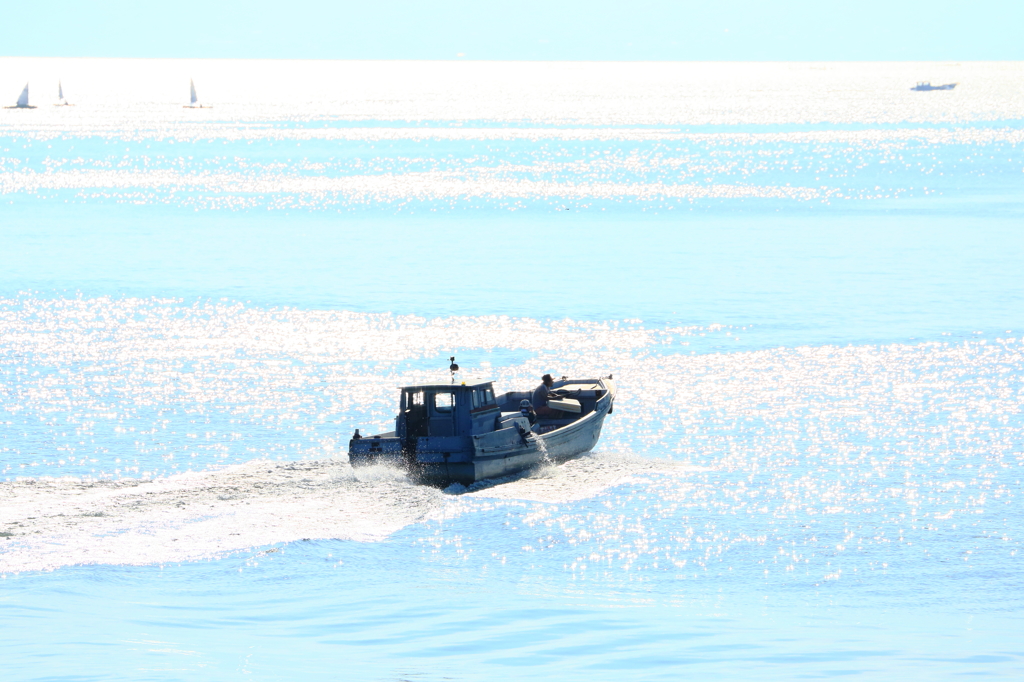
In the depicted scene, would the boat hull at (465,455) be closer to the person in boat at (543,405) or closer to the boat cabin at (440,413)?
the boat cabin at (440,413)

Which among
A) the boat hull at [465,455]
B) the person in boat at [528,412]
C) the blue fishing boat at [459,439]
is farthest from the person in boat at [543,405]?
the boat hull at [465,455]

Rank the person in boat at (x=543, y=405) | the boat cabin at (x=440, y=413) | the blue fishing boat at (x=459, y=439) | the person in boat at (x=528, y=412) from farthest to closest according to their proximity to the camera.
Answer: the person in boat at (x=543, y=405) < the person in boat at (x=528, y=412) < the boat cabin at (x=440, y=413) < the blue fishing boat at (x=459, y=439)

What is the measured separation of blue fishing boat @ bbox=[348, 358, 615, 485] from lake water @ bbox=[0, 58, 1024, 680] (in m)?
0.53

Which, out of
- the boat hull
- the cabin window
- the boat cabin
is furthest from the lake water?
the cabin window

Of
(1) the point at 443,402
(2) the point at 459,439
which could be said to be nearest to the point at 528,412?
(1) the point at 443,402

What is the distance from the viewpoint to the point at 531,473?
33.2m

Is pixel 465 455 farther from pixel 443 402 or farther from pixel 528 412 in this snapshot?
pixel 528 412

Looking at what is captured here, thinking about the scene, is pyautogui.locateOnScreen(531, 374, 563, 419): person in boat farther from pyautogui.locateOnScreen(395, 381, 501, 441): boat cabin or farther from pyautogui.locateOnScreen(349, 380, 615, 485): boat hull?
pyautogui.locateOnScreen(395, 381, 501, 441): boat cabin

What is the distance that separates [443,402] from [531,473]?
9.66 feet

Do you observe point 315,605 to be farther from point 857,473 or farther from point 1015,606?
point 857,473

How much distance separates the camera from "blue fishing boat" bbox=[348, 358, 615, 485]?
31.0 m

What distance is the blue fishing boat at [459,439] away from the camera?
31.0 m

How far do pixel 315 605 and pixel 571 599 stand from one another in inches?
180

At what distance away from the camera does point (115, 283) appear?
63250 mm
